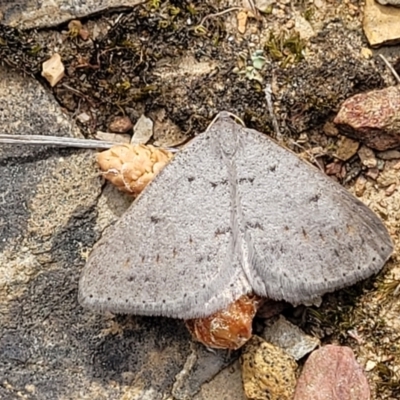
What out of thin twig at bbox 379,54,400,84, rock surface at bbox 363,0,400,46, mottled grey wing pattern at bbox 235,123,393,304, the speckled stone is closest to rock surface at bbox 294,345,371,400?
the speckled stone

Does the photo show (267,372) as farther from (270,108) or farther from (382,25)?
(382,25)

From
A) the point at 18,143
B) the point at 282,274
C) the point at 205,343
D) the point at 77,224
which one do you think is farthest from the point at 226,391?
the point at 18,143

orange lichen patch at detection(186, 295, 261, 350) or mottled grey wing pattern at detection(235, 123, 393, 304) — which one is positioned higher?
mottled grey wing pattern at detection(235, 123, 393, 304)

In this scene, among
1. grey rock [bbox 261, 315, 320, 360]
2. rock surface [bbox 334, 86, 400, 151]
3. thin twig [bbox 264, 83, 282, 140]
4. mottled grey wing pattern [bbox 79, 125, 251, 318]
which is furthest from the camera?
thin twig [bbox 264, 83, 282, 140]

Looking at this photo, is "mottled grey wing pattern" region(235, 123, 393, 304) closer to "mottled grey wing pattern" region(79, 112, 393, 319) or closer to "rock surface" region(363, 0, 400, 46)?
"mottled grey wing pattern" region(79, 112, 393, 319)

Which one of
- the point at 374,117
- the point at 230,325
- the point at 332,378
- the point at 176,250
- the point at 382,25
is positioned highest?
the point at 382,25

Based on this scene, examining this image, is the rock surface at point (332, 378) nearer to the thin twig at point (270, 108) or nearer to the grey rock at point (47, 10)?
the thin twig at point (270, 108)

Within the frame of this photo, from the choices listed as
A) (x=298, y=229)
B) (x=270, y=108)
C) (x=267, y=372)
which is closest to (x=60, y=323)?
(x=267, y=372)

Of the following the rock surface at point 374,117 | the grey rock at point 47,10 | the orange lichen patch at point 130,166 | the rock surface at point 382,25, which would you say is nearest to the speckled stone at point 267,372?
the orange lichen patch at point 130,166
